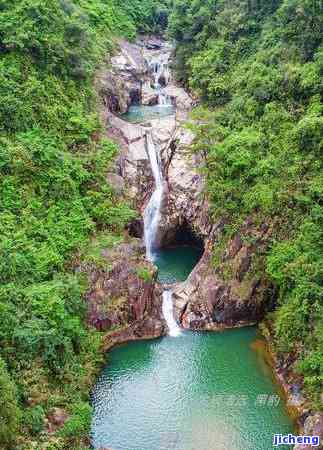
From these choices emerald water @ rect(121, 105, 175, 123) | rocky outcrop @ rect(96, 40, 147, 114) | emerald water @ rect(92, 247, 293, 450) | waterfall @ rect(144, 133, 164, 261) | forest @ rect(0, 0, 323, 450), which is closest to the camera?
forest @ rect(0, 0, 323, 450)

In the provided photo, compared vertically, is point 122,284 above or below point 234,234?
below

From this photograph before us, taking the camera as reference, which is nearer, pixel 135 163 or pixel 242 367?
pixel 242 367

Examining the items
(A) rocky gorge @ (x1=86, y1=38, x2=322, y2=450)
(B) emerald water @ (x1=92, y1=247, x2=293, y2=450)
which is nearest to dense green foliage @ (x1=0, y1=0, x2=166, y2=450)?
(A) rocky gorge @ (x1=86, y1=38, x2=322, y2=450)

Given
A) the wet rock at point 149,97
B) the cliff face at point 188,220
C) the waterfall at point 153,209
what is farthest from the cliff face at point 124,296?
the wet rock at point 149,97

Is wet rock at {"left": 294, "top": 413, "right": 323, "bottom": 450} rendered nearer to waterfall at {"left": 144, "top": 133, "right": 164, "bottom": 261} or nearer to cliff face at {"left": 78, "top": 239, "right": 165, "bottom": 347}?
cliff face at {"left": 78, "top": 239, "right": 165, "bottom": 347}

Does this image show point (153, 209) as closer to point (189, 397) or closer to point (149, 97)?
point (189, 397)

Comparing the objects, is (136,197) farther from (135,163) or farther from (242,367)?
(242,367)

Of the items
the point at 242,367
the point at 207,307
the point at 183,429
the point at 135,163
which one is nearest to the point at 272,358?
the point at 242,367
